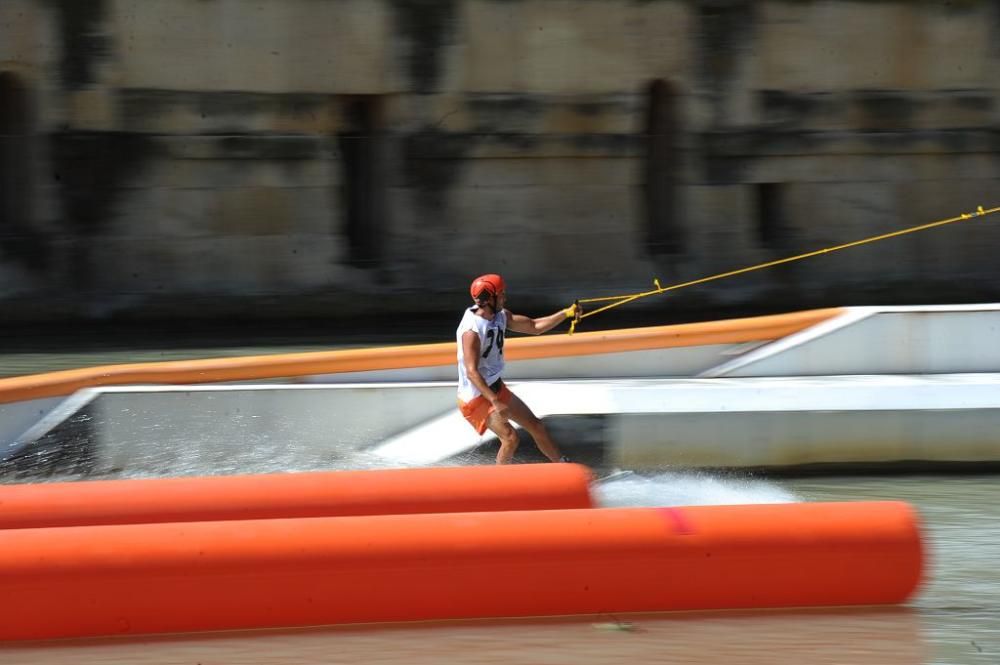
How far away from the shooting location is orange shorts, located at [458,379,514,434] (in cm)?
834

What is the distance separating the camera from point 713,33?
18688mm

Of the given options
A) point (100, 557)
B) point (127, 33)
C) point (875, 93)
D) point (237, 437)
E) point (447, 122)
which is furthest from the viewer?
point (875, 93)

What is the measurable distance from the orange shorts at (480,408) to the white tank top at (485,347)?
3 centimetres

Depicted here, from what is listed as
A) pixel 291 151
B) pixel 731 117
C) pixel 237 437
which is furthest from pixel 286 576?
pixel 731 117

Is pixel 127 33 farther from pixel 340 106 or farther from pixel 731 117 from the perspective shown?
pixel 731 117

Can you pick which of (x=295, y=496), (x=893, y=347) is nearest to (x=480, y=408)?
(x=295, y=496)

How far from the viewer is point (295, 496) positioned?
6887mm

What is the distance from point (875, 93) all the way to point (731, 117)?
1.99 meters

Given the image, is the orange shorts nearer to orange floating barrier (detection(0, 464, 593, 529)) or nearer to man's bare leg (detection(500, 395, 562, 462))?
man's bare leg (detection(500, 395, 562, 462))

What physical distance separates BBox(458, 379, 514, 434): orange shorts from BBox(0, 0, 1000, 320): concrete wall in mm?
9528

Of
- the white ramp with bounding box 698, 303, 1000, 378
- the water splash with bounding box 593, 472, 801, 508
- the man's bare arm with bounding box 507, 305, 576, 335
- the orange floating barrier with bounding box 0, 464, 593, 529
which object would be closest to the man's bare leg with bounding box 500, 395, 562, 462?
the water splash with bounding box 593, 472, 801, 508

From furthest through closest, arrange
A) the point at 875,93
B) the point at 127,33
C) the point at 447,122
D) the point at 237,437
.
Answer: the point at 875,93 → the point at 447,122 → the point at 127,33 → the point at 237,437

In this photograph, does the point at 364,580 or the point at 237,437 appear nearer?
the point at 364,580

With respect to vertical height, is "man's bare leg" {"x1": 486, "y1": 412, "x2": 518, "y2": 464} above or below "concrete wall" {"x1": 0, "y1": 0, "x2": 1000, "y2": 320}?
below
